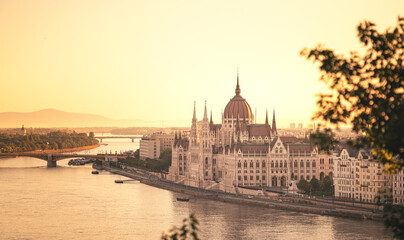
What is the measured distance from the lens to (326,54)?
535 inches

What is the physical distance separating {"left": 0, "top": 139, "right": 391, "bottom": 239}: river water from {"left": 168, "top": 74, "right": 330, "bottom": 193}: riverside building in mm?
6490

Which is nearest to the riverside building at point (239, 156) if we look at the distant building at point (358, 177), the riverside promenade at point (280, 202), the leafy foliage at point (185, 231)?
the riverside promenade at point (280, 202)

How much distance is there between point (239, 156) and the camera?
7906cm

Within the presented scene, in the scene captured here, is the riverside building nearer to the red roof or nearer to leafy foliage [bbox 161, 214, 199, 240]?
the red roof

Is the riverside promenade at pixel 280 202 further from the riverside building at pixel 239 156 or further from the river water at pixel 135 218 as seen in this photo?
the riverside building at pixel 239 156

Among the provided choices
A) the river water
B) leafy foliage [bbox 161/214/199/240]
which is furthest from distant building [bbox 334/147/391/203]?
leafy foliage [bbox 161/214/199/240]

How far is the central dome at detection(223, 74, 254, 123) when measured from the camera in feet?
307

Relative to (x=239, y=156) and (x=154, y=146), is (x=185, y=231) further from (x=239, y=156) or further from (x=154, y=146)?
(x=154, y=146)

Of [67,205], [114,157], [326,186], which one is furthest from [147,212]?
[114,157]

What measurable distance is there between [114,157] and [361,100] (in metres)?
125

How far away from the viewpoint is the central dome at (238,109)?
3681 inches

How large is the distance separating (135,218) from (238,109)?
37.9 meters

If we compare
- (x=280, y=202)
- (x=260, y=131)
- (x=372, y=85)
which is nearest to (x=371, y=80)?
(x=372, y=85)

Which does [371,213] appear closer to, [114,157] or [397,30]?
[397,30]
